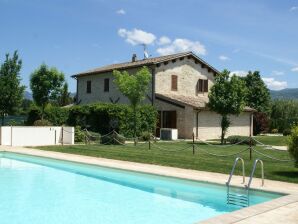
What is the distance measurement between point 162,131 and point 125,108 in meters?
3.38

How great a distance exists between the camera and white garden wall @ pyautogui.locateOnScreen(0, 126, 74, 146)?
74.4 ft

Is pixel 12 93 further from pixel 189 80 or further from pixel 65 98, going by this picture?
pixel 65 98

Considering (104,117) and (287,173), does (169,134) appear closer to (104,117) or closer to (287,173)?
(104,117)

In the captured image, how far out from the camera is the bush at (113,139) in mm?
23250

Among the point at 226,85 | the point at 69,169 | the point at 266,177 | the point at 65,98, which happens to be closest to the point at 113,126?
the point at 226,85

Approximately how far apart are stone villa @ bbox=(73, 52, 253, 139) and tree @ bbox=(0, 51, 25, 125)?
726cm

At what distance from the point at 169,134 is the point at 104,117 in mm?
4767

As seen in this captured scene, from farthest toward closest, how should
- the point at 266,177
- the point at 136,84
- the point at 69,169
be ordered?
the point at 136,84 < the point at 69,169 < the point at 266,177

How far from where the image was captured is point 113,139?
2348 centimetres

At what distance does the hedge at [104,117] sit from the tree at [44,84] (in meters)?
2.15

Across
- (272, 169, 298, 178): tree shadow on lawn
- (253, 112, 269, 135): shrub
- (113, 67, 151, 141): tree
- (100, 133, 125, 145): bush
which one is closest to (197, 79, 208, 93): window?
(253, 112, 269, 135): shrub

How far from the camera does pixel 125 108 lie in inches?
1080

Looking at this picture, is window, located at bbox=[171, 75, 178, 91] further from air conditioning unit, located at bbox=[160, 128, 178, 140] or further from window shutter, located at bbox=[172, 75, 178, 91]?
air conditioning unit, located at bbox=[160, 128, 178, 140]

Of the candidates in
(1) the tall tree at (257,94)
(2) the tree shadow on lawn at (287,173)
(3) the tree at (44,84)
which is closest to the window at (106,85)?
(3) the tree at (44,84)
